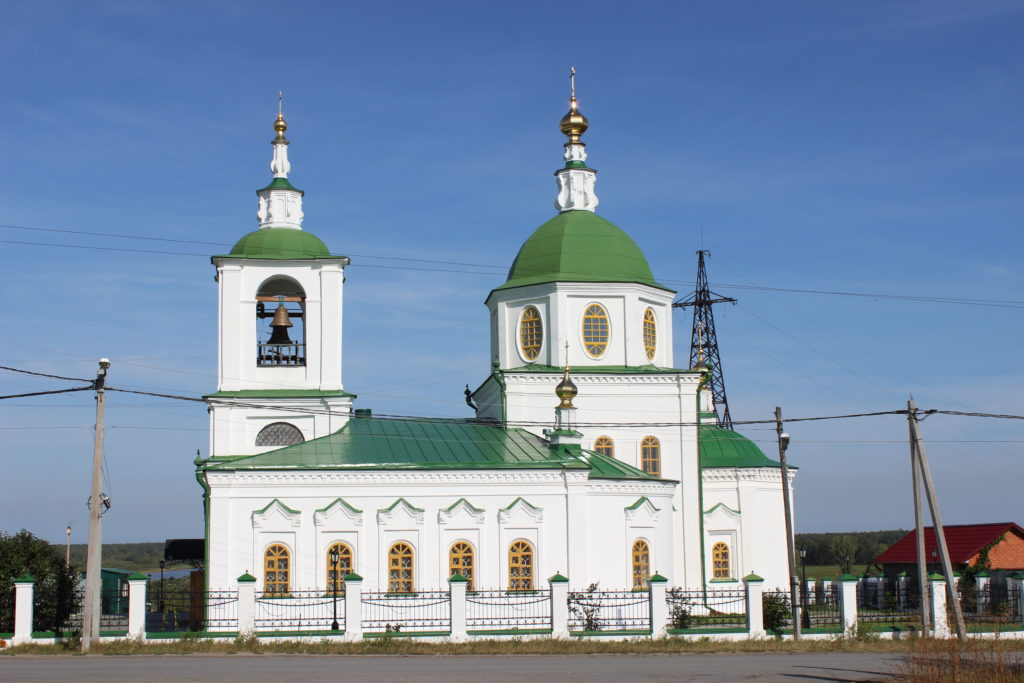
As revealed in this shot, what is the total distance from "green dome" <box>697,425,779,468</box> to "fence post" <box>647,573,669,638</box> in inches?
436

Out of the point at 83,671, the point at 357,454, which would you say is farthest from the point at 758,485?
the point at 83,671

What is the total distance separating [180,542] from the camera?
3297 cm

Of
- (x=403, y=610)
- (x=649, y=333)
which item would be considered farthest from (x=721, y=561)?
(x=403, y=610)

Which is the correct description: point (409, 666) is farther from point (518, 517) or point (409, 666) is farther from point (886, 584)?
point (886, 584)

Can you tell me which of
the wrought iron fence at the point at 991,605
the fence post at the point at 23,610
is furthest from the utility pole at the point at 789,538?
the fence post at the point at 23,610

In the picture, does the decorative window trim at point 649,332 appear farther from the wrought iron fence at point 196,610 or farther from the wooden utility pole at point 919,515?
the wrought iron fence at point 196,610

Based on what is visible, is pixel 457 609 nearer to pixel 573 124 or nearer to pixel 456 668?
pixel 456 668

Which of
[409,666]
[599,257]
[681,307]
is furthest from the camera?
[681,307]

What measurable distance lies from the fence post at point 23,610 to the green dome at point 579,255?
48.9 ft

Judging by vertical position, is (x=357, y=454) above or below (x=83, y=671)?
above

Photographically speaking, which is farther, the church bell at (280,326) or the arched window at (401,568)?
the church bell at (280,326)

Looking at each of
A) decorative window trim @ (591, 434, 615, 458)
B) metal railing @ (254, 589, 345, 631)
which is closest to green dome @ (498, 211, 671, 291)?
decorative window trim @ (591, 434, 615, 458)

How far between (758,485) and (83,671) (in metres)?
21.2

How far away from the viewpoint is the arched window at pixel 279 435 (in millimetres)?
28844
